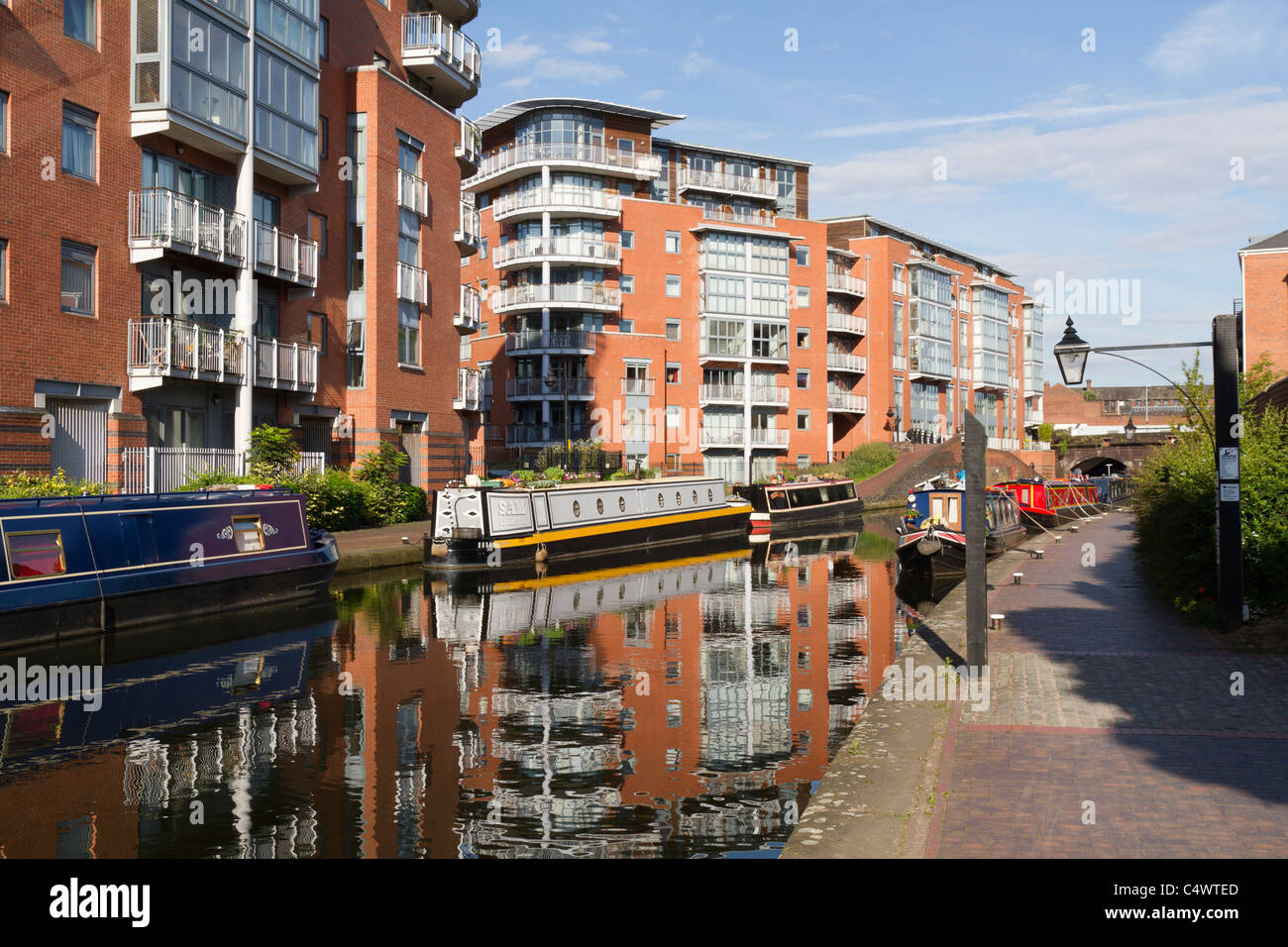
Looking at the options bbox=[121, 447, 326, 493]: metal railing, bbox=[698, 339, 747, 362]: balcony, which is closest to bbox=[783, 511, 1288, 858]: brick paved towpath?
bbox=[121, 447, 326, 493]: metal railing

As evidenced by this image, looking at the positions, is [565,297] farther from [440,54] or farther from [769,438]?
[440,54]

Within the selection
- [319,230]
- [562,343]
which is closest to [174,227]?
[319,230]

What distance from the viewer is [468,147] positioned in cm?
3688

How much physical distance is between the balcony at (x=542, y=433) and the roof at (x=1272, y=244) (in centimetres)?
3178

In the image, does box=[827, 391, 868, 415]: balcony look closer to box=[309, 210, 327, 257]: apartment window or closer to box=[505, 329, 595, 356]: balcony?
box=[505, 329, 595, 356]: balcony

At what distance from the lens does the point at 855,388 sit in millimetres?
66812

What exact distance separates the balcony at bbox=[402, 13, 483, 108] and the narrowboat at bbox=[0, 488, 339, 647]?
1982 cm

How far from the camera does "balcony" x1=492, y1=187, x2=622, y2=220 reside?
180 feet

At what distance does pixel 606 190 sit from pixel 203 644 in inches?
1772

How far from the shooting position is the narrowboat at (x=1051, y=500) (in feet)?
127

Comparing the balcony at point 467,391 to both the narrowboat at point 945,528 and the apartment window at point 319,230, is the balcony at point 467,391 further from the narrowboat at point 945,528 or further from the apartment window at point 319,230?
the narrowboat at point 945,528

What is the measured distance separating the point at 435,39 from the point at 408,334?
10.1 m
